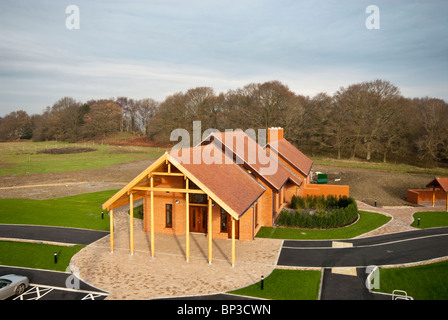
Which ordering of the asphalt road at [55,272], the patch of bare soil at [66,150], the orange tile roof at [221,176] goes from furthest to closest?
the patch of bare soil at [66,150] < the orange tile roof at [221,176] < the asphalt road at [55,272]

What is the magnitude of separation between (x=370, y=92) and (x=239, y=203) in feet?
164

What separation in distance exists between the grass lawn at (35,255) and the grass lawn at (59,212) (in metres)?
3.90

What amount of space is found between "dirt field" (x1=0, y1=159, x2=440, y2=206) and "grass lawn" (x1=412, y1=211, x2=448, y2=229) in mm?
4731

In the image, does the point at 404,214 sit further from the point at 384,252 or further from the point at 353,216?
the point at 384,252

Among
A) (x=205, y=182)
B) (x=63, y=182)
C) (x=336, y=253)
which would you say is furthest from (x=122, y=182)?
(x=336, y=253)

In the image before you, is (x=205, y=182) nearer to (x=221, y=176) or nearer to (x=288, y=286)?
(x=221, y=176)

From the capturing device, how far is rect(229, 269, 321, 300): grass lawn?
45.9 feet

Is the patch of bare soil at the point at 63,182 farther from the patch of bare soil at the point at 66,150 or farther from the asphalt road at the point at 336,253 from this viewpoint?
the patch of bare soil at the point at 66,150

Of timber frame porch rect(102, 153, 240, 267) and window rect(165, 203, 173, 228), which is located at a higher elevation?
timber frame porch rect(102, 153, 240, 267)

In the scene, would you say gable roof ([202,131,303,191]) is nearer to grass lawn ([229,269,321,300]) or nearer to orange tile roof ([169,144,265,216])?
orange tile roof ([169,144,265,216])

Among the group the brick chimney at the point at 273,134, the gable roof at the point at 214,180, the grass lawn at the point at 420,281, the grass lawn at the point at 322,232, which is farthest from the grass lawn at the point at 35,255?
the brick chimney at the point at 273,134

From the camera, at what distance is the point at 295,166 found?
32125 millimetres

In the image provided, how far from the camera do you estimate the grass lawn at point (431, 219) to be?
80.0 feet

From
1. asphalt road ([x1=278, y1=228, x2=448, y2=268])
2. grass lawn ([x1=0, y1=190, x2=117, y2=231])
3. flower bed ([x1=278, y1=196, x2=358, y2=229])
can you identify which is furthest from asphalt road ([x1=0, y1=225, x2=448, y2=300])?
flower bed ([x1=278, y1=196, x2=358, y2=229])
